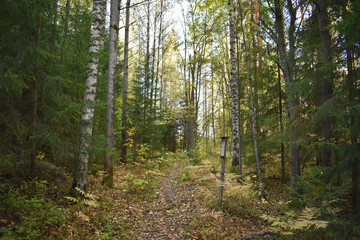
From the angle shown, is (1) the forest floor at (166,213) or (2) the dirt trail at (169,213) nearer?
(1) the forest floor at (166,213)

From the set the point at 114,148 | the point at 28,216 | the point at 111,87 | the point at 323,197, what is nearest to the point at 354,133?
the point at 323,197

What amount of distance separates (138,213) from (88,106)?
339 centimetres

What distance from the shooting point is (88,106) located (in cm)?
548

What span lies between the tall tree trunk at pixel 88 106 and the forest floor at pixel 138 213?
0.62 meters

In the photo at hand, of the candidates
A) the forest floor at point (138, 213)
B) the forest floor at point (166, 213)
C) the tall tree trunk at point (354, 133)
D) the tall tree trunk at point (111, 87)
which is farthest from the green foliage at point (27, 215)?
the tall tree trunk at point (354, 133)

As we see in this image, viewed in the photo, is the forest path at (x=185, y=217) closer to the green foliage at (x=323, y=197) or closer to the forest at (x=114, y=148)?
the forest at (x=114, y=148)

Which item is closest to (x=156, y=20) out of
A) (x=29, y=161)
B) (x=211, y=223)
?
(x=29, y=161)

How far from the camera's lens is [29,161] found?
16.8 ft

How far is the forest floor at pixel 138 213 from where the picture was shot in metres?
3.76

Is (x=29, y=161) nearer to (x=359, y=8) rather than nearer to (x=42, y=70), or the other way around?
(x=42, y=70)

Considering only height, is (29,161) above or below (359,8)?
below

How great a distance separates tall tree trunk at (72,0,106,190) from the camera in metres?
5.47

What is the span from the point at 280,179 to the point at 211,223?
573 cm

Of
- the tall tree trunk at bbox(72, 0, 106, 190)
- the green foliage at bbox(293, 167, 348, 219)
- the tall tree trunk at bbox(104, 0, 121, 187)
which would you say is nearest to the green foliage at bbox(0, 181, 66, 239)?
the tall tree trunk at bbox(72, 0, 106, 190)
